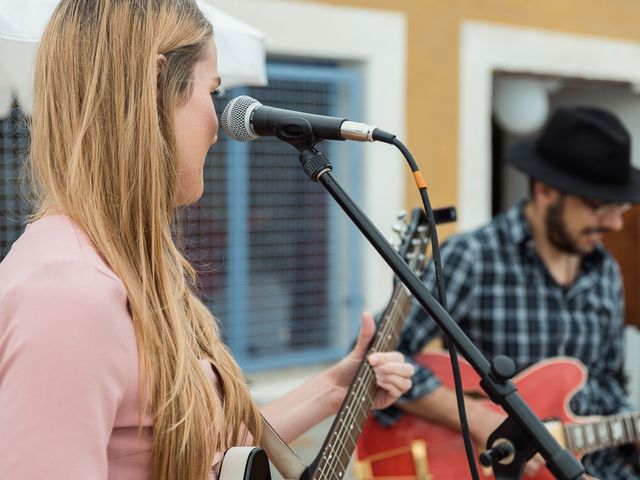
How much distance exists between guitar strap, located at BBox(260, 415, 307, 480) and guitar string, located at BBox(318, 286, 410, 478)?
0.06m

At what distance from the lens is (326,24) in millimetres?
4453

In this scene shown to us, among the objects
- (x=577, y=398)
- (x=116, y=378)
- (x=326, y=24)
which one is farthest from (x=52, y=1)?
(x=326, y=24)

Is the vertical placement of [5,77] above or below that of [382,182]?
above

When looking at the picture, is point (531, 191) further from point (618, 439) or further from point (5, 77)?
point (5, 77)

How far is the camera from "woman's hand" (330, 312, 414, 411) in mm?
1833

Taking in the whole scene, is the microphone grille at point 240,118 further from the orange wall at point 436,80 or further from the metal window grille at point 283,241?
the orange wall at point 436,80

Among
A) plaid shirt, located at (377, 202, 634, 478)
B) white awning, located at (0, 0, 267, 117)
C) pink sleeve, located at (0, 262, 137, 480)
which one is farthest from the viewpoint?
plaid shirt, located at (377, 202, 634, 478)

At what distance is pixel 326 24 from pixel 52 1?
2.60 metres

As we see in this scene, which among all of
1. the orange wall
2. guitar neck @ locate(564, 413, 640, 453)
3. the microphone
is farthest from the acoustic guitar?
the orange wall

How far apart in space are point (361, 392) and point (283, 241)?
2.89m

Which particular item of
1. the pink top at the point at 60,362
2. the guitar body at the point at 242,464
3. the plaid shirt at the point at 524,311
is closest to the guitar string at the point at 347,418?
the guitar body at the point at 242,464

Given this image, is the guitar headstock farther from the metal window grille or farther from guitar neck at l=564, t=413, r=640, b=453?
the metal window grille

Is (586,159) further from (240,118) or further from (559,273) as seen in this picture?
(240,118)

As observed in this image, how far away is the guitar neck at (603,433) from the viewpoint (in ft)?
8.91
